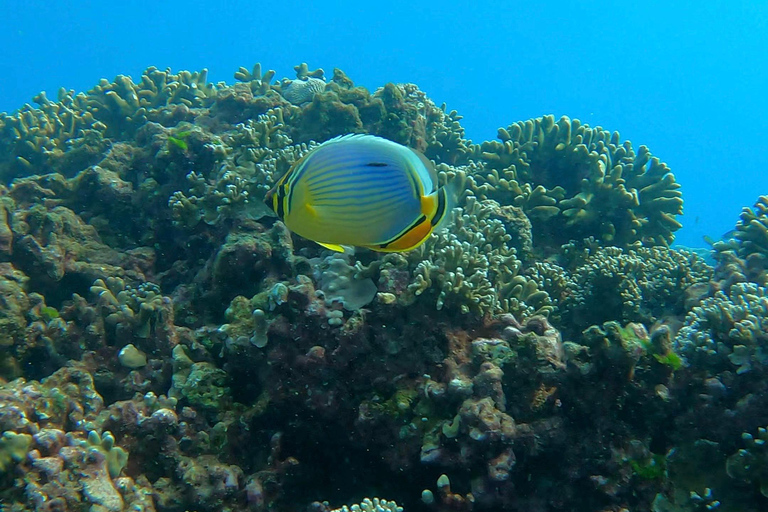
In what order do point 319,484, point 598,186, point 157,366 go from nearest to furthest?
1. point 319,484
2. point 157,366
3. point 598,186

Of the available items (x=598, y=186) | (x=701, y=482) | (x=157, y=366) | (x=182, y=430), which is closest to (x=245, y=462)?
(x=182, y=430)

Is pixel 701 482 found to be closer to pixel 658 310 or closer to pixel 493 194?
pixel 658 310

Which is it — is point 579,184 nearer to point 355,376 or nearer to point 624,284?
point 624,284

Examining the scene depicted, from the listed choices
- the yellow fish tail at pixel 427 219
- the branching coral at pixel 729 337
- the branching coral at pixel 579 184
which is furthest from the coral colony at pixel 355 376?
the yellow fish tail at pixel 427 219

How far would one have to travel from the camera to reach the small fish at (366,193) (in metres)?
1.85

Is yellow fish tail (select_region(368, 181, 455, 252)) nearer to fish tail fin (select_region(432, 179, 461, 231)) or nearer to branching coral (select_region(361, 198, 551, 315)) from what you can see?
fish tail fin (select_region(432, 179, 461, 231))

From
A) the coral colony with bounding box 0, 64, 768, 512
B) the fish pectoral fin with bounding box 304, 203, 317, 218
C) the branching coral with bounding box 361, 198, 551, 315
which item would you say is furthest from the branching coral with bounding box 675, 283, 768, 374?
the fish pectoral fin with bounding box 304, 203, 317, 218

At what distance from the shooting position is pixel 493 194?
632 centimetres

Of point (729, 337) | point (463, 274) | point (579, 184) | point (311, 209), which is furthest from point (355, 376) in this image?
point (579, 184)

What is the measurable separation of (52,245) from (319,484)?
3.85 m

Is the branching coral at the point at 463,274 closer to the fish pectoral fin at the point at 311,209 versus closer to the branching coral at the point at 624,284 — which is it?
the branching coral at the point at 624,284

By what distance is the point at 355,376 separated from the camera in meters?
3.46

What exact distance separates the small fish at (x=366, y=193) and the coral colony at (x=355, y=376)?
5.28 ft

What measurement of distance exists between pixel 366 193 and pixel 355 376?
1.99 meters
